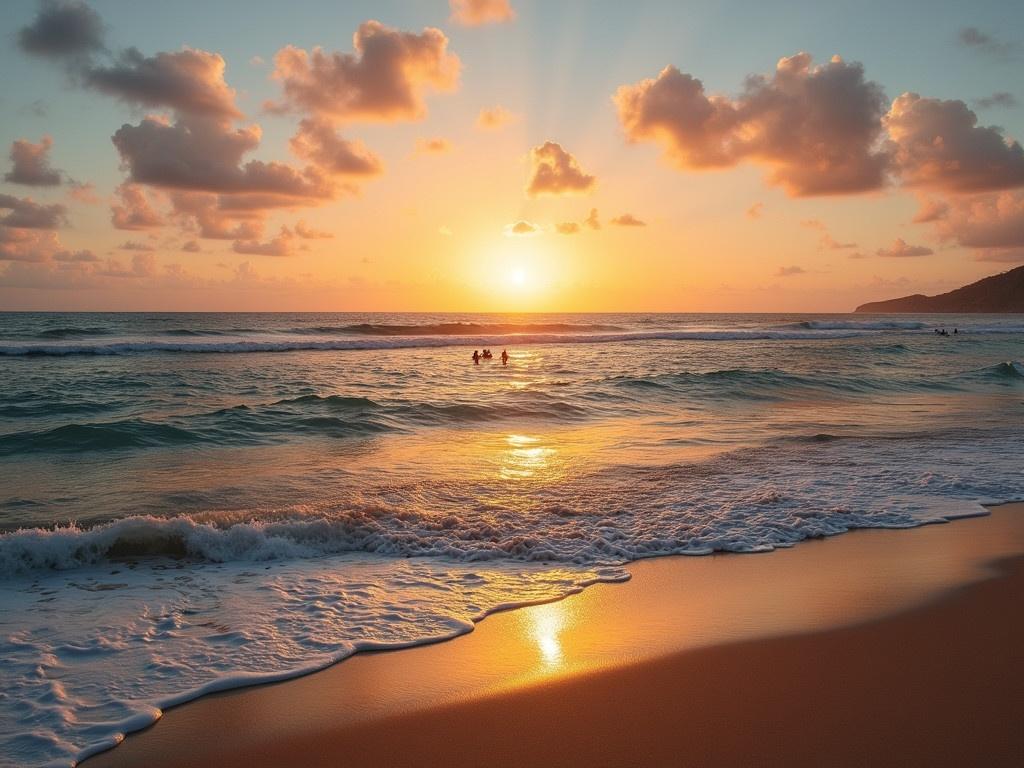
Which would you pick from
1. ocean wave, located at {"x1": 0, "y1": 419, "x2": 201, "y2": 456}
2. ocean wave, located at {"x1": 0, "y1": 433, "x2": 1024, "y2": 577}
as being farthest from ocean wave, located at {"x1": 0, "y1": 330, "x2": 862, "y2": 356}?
ocean wave, located at {"x1": 0, "y1": 433, "x2": 1024, "y2": 577}

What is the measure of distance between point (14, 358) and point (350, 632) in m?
37.0

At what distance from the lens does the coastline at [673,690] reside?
3.70 meters

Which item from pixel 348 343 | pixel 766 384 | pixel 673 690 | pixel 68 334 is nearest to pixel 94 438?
pixel 673 690

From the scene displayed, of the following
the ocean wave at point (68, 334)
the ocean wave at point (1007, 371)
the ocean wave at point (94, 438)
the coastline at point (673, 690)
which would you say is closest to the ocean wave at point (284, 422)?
the ocean wave at point (94, 438)

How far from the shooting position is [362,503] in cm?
852

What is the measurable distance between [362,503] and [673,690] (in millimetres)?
5128

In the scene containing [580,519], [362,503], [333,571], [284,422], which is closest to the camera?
[333,571]

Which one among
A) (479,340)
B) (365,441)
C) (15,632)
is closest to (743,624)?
(15,632)

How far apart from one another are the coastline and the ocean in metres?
0.39

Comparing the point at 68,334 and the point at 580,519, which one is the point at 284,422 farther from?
the point at 68,334

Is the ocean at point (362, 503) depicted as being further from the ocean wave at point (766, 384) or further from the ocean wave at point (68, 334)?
the ocean wave at point (68, 334)

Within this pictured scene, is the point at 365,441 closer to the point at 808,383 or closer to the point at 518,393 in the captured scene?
the point at 518,393

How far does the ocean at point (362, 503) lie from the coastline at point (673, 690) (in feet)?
1.29

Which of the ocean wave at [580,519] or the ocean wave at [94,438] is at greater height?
the ocean wave at [94,438]
